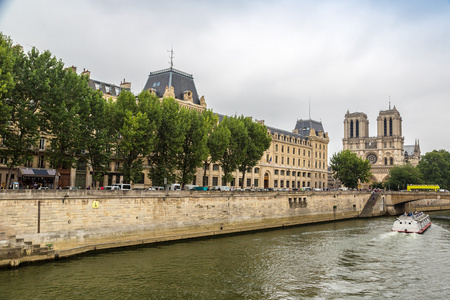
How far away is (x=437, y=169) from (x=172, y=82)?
4336 inches

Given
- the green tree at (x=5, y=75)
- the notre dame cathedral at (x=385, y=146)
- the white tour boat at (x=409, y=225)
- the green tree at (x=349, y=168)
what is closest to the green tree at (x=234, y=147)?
the white tour boat at (x=409, y=225)

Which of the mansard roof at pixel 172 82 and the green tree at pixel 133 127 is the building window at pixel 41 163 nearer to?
the green tree at pixel 133 127

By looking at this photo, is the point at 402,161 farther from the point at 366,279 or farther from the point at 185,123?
the point at 366,279

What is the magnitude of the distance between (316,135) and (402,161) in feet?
292

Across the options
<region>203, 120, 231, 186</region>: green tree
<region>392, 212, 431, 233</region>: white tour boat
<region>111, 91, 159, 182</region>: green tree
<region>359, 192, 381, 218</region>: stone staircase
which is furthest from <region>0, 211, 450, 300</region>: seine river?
<region>359, 192, 381, 218</region>: stone staircase

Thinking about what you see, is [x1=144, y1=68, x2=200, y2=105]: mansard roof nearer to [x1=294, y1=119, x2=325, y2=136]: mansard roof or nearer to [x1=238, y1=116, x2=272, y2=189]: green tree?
[x1=238, y1=116, x2=272, y2=189]: green tree

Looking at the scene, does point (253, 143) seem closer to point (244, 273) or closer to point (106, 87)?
point (106, 87)

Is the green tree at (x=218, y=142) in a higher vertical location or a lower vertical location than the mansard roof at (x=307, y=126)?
lower

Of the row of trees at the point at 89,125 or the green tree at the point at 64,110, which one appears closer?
the row of trees at the point at 89,125

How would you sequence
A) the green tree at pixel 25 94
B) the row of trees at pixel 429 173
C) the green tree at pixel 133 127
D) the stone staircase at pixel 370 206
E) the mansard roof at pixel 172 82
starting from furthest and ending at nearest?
the row of trees at pixel 429 173, the stone staircase at pixel 370 206, the mansard roof at pixel 172 82, the green tree at pixel 133 127, the green tree at pixel 25 94

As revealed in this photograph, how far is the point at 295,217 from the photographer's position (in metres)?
68.6

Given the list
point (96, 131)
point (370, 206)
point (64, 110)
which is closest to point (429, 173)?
point (370, 206)

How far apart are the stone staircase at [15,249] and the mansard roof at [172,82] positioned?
45898 mm

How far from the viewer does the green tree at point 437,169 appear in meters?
138
